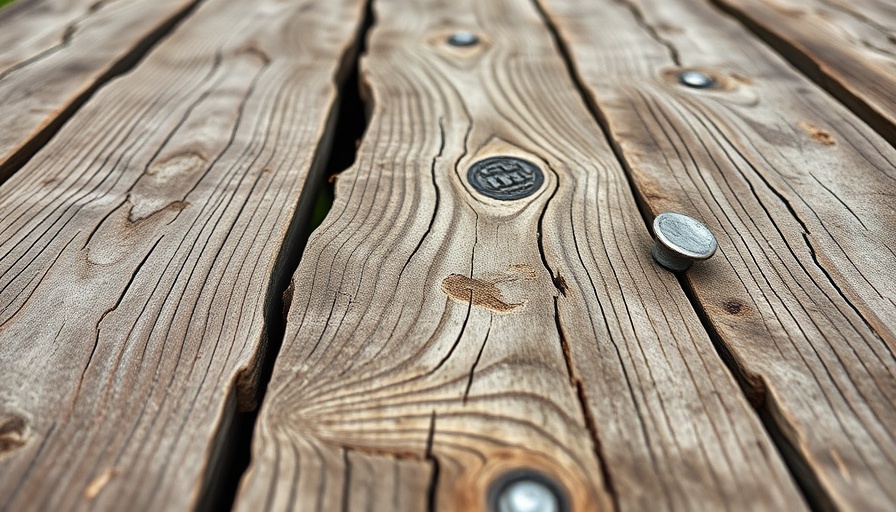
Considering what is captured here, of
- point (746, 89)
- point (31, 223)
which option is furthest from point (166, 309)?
point (746, 89)

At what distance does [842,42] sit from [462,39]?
114 centimetres

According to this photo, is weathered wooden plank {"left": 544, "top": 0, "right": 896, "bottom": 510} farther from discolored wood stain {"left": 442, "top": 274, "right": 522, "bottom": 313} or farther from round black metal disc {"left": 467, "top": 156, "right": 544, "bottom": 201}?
discolored wood stain {"left": 442, "top": 274, "right": 522, "bottom": 313}

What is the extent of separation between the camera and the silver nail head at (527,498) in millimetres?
755

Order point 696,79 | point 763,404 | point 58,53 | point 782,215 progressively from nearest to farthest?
point 763,404
point 782,215
point 696,79
point 58,53

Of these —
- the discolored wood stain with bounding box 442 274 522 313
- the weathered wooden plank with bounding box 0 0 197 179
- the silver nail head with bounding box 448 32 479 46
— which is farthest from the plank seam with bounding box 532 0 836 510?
the weathered wooden plank with bounding box 0 0 197 179

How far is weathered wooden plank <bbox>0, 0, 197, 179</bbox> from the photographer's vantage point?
5.05ft

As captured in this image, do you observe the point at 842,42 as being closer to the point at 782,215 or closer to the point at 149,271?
the point at 782,215

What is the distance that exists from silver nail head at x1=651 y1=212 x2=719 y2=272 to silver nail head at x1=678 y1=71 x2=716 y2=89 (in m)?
0.76


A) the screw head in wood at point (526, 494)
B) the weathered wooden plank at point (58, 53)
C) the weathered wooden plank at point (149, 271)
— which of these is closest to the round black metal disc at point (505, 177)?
the weathered wooden plank at point (149, 271)

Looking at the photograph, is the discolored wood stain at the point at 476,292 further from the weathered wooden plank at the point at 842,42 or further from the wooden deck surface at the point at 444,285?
the weathered wooden plank at the point at 842,42

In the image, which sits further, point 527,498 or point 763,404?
point 763,404

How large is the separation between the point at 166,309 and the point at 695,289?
2.78 ft

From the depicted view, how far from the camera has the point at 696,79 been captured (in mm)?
1778

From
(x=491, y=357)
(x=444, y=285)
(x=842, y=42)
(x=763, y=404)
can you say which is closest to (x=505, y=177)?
→ (x=444, y=285)
